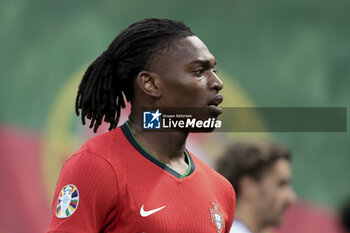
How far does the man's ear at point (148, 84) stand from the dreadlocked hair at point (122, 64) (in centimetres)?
3

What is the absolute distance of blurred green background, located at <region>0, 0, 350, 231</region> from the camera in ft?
22.3

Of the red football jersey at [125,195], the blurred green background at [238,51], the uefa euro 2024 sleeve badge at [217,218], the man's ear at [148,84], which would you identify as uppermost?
the man's ear at [148,84]

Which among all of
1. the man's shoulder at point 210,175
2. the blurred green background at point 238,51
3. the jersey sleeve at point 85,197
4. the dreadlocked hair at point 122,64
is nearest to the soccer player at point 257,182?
the man's shoulder at point 210,175

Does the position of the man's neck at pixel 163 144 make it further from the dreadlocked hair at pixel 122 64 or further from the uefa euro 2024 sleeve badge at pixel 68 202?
the uefa euro 2024 sleeve badge at pixel 68 202

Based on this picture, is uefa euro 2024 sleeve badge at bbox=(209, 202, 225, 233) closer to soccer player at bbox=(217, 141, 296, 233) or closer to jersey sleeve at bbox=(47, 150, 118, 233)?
jersey sleeve at bbox=(47, 150, 118, 233)

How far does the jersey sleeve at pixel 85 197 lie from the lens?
2359 millimetres

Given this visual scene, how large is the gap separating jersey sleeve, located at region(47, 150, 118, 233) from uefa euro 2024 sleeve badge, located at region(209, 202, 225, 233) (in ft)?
1.59

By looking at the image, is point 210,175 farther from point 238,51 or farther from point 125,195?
point 238,51

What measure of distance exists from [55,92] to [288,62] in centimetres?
260

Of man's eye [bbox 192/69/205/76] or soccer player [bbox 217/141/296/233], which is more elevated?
man's eye [bbox 192/69/205/76]

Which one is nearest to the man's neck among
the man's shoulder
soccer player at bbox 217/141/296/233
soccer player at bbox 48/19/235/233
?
soccer player at bbox 48/19/235/233

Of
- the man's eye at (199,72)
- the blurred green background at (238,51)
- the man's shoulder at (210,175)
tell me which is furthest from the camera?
the blurred green background at (238,51)

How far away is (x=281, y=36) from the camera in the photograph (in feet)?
23.0

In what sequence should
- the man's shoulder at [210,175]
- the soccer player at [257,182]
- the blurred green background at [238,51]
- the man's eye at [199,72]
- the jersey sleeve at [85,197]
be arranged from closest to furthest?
the jersey sleeve at [85,197] < the man's eye at [199,72] < the man's shoulder at [210,175] < the soccer player at [257,182] < the blurred green background at [238,51]
